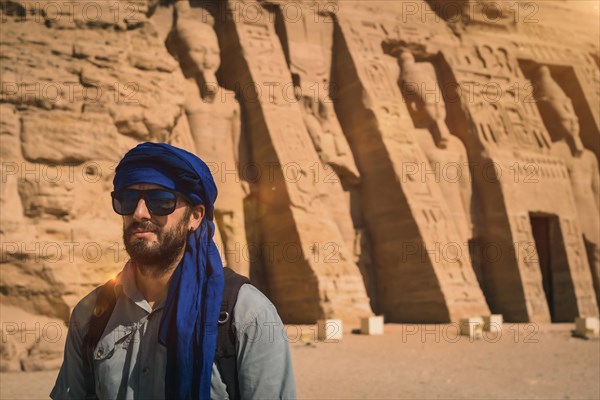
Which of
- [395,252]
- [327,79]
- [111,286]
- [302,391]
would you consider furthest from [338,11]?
[111,286]

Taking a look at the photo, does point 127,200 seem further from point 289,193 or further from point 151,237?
point 289,193

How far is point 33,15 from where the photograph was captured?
9297mm

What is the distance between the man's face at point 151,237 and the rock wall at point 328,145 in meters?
5.13

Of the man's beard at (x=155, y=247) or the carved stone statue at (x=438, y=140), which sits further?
the carved stone statue at (x=438, y=140)

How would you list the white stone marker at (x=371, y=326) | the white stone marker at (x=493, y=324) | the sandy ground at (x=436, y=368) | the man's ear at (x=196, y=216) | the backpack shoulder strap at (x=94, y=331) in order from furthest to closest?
the white stone marker at (x=493, y=324) → the white stone marker at (x=371, y=326) → the sandy ground at (x=436, y=368) → the man's ear at (x=196, y=216) → the backpack shoulder strap at (x=94, y=331)

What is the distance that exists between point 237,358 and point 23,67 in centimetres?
803

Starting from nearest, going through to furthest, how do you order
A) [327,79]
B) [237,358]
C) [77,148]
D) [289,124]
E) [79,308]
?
[237,358] → [79,308] → [77,148] → [289,124] → [327,79]

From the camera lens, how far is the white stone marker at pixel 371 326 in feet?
31.3

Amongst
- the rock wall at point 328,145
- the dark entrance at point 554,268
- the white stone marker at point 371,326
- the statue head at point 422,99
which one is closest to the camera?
the rock wall at point 328,145

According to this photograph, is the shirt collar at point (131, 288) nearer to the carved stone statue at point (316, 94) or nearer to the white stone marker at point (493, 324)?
the white stone marker at point (493, 324)

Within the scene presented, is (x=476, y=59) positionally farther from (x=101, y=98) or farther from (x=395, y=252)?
(x=101, y=98)

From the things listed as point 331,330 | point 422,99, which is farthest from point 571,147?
point 331,330

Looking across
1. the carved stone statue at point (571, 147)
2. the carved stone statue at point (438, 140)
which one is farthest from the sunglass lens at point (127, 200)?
the carved stone statue at point (571, 147)

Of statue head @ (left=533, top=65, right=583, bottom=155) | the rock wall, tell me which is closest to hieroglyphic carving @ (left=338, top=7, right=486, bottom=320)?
Result: the rock wall
